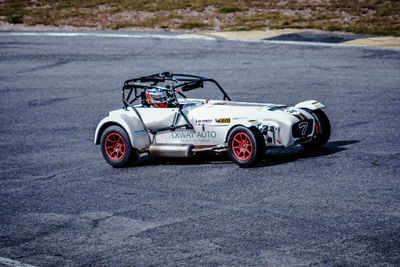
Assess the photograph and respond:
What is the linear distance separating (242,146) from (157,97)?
6.19 feet

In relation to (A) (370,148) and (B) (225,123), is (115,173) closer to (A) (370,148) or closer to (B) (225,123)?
A: (B) (225,123)

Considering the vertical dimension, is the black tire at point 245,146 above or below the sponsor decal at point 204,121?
below

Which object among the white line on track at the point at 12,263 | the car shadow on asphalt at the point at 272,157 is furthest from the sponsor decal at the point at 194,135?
the white line on track at the point at 12,263

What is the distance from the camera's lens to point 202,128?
1019cm

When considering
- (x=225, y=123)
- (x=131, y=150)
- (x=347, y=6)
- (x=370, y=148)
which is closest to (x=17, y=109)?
(x=131, y=150)

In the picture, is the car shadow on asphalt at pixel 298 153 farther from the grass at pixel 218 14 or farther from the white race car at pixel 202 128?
the grass at pixel 218 14

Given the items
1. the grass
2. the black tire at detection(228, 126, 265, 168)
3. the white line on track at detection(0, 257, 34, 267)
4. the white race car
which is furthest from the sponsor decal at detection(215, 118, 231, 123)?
the grass

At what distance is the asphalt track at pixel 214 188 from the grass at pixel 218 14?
6.60 m

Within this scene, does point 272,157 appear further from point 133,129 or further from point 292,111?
point 133,129

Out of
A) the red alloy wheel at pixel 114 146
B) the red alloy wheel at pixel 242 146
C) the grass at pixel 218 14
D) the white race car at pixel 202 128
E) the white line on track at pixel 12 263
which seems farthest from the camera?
the grass at pixel 218 14

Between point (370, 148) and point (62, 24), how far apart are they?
19.5m

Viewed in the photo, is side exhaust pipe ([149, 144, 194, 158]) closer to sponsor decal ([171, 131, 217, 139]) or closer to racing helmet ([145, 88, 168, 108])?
sponsor decal ([171, 131, 217, 139])

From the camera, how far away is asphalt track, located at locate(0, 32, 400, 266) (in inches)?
265

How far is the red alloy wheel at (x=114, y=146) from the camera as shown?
10.8 meters
